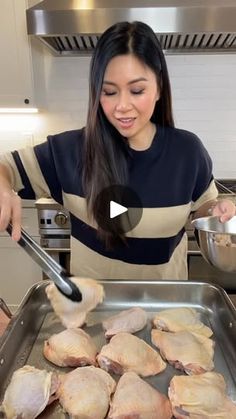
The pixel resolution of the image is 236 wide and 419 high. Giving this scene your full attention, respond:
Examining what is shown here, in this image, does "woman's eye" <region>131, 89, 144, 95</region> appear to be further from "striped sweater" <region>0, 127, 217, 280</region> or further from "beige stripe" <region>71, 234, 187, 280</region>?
"beige stripe" <region>71, 234, 187, 280</region>

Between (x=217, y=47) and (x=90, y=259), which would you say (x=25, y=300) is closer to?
(x=90, y=259)

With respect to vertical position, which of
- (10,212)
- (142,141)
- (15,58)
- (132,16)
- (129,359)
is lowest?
(129,359)

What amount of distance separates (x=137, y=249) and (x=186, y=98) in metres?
1.37

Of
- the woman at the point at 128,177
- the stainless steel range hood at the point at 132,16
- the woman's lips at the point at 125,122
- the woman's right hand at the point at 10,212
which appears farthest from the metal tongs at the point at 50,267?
the stainless steel range hood at the point at 132,16

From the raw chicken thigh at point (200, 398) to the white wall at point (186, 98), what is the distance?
1.69 m

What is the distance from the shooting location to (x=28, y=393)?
2.03 feet

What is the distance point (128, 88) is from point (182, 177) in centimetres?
28

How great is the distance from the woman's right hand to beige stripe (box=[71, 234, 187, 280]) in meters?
0.33

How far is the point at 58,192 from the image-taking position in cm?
107

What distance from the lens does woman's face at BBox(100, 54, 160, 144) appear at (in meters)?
→ 0.88

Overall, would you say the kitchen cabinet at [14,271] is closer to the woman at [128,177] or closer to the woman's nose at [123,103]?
the woman at [128,177]

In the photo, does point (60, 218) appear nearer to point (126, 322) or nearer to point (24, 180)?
point (24, 180)

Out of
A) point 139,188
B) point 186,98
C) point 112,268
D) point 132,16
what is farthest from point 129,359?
point 186,98
